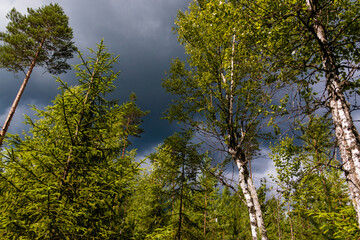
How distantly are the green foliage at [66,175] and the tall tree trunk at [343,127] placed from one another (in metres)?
4.04

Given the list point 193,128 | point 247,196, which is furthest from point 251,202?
point 193,128

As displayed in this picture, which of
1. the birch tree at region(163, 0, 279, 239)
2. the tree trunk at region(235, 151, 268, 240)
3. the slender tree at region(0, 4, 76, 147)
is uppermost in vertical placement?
the slender tree at region(0, 4, 76, 147)

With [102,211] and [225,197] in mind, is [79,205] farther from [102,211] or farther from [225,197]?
[225,197]

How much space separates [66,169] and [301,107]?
16.6 ft

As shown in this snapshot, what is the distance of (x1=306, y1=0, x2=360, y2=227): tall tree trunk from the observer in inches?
108

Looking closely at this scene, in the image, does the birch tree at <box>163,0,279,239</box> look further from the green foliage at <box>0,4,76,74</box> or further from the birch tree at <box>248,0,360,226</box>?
the green foliage at <box>0,4,76,74</box>

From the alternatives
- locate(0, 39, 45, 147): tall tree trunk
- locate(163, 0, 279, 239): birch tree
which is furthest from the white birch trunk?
locate(0, 39, 45, 147): tall tree trunk

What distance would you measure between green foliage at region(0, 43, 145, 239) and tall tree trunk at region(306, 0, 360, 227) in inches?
159

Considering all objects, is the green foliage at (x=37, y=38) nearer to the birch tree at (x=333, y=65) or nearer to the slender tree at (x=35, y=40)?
the slender tree at (x=35, y=40)

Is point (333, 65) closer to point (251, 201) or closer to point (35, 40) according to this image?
point (251, 201)

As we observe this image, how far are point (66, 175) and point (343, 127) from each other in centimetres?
566

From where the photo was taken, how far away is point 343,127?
301cm

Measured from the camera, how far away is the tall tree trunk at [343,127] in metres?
2.74

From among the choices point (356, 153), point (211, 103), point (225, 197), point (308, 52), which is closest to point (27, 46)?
point (211, 103)
